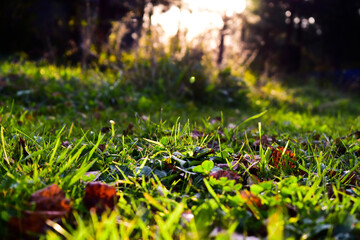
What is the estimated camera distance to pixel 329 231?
2.79ft

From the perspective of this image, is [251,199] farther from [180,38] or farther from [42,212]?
[180,38]

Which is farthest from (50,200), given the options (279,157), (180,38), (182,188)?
(180,38)

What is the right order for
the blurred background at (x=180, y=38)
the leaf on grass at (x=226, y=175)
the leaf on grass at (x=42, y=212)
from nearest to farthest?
the leaf on grass at (x=42, y=212), the leaf on grass at (x=226, y=175), the blurred background at (x=180, y=38)

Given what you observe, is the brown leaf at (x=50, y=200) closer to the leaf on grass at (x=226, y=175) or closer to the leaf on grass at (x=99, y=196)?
the leaf on grass at (x=99, y=196)

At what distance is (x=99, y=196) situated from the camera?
3.60ft

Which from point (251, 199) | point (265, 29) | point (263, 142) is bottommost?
point (263, 142)

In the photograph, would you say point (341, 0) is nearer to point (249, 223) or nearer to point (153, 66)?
point (153, 66)

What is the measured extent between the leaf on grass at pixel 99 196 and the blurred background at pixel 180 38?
12.4 ft

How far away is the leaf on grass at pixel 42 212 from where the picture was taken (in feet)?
2.91

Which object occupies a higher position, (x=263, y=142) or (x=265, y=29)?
(x=265, y=29)

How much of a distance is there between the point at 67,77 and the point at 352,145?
401cm

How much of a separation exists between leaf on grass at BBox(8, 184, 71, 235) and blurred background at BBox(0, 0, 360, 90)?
389 cm

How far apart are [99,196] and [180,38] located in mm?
4635

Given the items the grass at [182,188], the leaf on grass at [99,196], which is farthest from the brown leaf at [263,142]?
the leaf on grass at [99,196]
